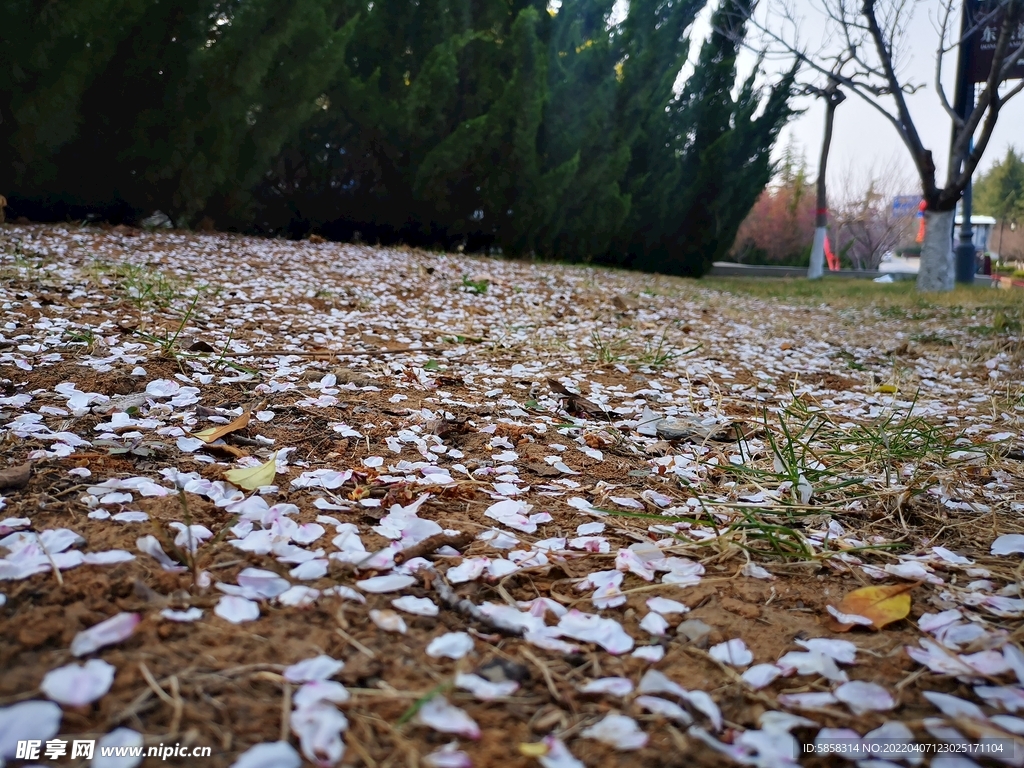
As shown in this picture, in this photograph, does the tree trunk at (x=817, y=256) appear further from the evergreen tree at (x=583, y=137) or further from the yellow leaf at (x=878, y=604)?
the yellow leaf at (x=878, y=604)

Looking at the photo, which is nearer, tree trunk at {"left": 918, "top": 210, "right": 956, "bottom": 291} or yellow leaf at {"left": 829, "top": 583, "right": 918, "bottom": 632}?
yellow leaf at {"left": 829, "top": 583, "right": 918, "bottom": 632}

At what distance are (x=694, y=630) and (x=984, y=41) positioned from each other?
9914mm

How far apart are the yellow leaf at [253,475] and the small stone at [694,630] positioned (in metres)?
0.82

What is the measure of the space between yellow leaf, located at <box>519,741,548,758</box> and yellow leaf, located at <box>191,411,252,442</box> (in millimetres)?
1113

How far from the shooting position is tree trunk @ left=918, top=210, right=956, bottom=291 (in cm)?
777

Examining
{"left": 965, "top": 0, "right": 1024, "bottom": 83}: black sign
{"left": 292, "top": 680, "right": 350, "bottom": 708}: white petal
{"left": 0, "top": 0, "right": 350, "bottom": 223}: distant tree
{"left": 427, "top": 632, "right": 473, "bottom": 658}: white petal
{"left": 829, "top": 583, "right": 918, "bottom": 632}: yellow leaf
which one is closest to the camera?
{"left": 292, "top": 680, "right": 350, "bottom": 708}: white petal

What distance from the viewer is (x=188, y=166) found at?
5.70 meters

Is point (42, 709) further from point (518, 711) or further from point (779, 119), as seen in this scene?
point (779, 119)

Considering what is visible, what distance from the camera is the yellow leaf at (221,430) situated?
1.58 meters

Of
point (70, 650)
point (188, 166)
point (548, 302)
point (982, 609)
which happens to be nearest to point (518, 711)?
point (70, 650)

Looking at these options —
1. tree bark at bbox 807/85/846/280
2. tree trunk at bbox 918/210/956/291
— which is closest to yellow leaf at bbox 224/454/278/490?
tree trunk at bbox 918/210/956/291

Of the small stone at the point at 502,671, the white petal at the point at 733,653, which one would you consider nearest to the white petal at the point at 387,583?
the small stone at the point at 502,671

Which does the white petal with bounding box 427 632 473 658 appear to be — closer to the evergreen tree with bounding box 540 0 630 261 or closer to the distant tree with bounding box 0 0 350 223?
the distant tree with bounding box 0 0 350 223

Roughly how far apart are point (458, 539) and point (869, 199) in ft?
77.5
